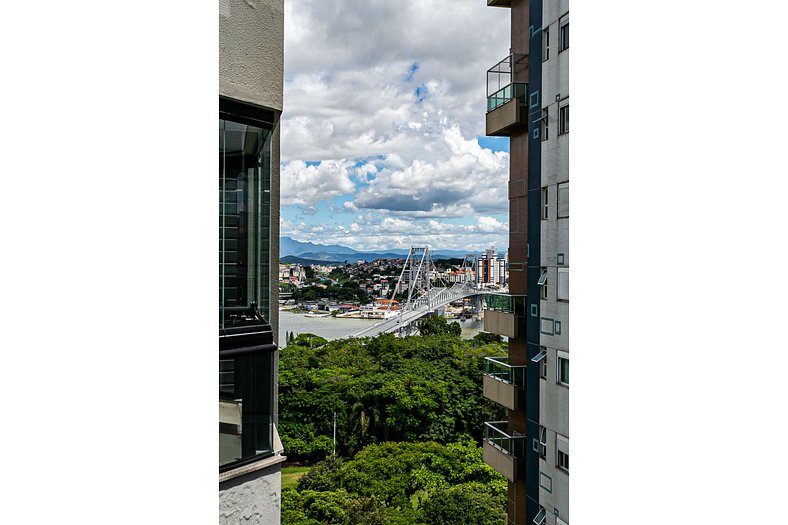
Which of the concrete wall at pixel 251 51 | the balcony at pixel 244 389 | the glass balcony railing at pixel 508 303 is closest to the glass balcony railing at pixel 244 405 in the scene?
the balcony at pixel 244 389

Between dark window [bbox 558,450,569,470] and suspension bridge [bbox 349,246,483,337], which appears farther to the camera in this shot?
suspension bridge [bbox 349,246,483,337]

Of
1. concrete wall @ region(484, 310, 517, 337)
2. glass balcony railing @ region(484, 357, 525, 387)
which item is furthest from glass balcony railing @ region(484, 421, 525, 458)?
concrete wall @ region(484, 310, 517, 337)

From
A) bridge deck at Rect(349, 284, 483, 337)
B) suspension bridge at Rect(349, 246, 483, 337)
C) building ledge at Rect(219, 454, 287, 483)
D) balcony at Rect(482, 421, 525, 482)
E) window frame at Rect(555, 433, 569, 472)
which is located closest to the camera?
building ledge at Rect(219, 454, 287, 483)

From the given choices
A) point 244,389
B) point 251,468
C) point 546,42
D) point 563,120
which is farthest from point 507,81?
point 251,468

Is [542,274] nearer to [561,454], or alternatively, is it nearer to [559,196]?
[559,196]

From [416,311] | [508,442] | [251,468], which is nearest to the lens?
[251,468]

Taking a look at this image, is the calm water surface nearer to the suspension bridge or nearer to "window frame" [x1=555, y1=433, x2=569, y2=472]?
the suspension bridge

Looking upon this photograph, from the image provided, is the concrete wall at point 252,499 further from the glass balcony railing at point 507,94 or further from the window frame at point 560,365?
the glass balcony railing at point 507,94

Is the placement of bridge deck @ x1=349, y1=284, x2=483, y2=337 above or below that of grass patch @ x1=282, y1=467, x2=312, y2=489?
above
